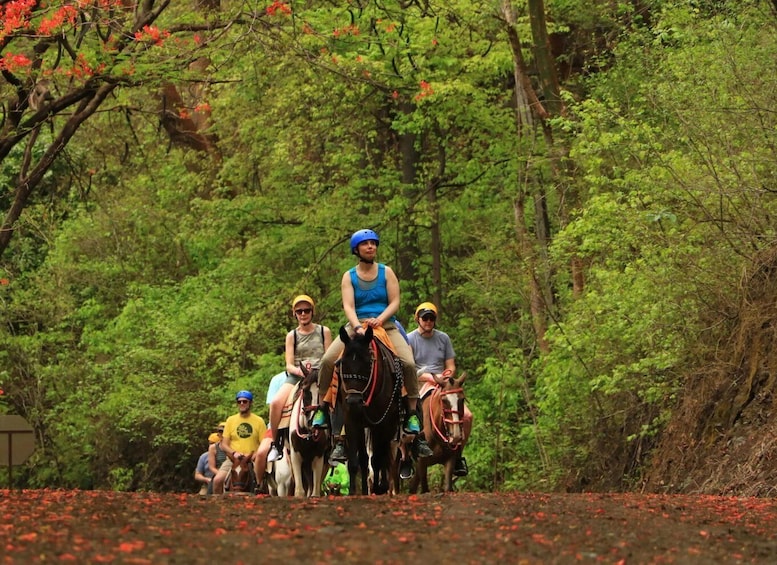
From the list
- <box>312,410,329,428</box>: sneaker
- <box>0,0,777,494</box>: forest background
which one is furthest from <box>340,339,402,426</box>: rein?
<box>0,0,777,494</box>: forest background

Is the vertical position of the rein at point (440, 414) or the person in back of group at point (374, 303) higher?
the person in back of group at point (374, 303)

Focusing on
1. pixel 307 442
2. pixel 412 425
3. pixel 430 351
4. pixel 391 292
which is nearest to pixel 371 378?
pixel 412 425

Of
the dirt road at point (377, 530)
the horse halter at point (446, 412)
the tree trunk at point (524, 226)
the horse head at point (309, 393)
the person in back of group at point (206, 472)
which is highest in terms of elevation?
the tree trunk at point (524, 226)

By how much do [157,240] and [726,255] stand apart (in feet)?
80.7

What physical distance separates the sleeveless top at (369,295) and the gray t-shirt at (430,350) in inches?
107

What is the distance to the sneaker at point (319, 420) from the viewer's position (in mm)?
14797

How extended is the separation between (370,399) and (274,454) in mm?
4479

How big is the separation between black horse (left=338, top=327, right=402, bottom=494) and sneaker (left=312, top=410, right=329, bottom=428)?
37 cm

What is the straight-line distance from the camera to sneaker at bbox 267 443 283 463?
17511mm

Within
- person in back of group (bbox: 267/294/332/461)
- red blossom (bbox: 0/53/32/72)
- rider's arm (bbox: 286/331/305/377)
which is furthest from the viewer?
red blossom (bbox: 0/53/32/72)

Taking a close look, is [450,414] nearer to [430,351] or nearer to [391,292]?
[430,351]

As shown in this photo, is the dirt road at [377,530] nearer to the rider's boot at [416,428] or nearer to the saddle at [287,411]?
the rider's boot at [416,428]

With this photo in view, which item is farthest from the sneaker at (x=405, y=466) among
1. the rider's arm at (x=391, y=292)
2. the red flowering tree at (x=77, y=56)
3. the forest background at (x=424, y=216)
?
the red flowering tree at (x=77, y=56)

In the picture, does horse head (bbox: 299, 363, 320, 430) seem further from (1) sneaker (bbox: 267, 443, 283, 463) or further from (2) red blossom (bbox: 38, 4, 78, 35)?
(2) red blossom (bbox: 38, 4, 78, 35)
